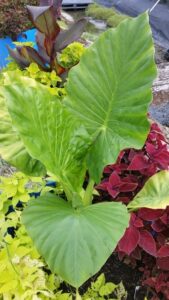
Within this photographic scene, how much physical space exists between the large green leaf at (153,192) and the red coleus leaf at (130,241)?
94 millimetres

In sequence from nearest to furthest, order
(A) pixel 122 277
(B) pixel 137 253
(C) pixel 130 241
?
(C) pixel 130 241 < (B) pixel 137 253 < (A) pixel 122 277

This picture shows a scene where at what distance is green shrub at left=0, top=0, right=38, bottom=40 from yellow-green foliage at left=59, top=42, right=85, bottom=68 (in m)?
1.11

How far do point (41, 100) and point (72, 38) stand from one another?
1284 millimetres

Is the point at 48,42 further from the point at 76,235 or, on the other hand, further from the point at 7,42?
the point at 76,235

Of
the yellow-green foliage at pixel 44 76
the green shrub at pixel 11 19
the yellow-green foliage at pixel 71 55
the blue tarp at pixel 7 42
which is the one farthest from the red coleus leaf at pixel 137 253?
the green shrub at pixel 11 19

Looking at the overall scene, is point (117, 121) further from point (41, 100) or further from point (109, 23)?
point (109, 23)

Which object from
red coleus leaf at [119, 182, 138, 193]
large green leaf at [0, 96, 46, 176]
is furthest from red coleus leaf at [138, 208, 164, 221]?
large green leaf at [0, 96, 46, 176]

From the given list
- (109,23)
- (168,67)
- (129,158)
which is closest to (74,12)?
(109,23)

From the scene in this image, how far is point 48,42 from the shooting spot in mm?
2525

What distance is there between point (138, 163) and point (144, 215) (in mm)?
237

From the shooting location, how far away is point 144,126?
1442 mm

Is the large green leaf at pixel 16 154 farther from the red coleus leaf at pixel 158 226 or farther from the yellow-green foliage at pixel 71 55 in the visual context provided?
the yellow-green foliage at pixel 71 55

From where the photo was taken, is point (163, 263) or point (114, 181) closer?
point (163, 263)

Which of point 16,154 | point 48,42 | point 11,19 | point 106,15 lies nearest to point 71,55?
point 48,42
